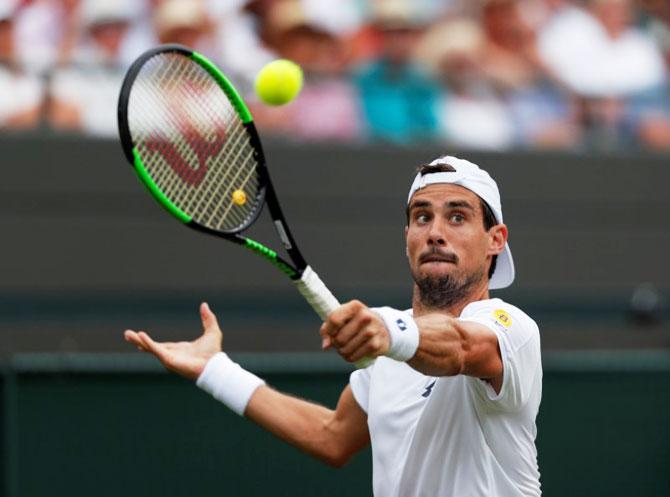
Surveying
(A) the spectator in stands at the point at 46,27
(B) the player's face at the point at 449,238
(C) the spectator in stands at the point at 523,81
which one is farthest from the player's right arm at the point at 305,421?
(C) the spectator in stands at the point at 523,81

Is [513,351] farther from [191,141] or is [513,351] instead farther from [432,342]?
[191,141]

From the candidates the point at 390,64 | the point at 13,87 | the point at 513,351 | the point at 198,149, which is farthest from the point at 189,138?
the point at 390,64

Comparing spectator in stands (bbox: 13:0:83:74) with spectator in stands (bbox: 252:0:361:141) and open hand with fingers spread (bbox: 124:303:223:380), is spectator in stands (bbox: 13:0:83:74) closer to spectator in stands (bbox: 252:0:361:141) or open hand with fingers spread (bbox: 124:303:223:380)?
spectator in stands (bbox: 252:0:361:141)

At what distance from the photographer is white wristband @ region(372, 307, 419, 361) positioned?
11.9ft

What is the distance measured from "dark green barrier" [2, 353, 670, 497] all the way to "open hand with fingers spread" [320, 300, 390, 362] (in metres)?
3.87

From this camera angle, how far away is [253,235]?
8.45 metres

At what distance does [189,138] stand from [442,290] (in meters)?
1.75

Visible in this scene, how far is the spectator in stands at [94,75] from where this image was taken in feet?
26.6

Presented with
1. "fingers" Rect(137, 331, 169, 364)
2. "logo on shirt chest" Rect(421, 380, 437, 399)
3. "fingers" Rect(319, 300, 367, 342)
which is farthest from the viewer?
"fingers" Rect(137, 331, 169, 364)

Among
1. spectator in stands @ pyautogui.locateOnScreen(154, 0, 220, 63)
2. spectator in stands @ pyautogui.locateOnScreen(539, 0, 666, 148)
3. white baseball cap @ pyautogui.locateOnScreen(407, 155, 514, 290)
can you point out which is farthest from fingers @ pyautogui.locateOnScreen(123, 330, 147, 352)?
spectator in stands @ pyautogui.locateOnScreen(539, 0, 666, 148)

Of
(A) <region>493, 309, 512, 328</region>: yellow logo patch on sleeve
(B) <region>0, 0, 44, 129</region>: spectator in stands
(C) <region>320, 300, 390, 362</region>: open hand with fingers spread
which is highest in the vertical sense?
(B) <region>0, 0, 44, 129</region>: spectator in stands

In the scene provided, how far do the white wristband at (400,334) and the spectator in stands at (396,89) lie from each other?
5.10 meters

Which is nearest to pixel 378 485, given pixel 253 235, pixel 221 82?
pixel 221 82

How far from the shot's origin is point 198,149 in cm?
630
